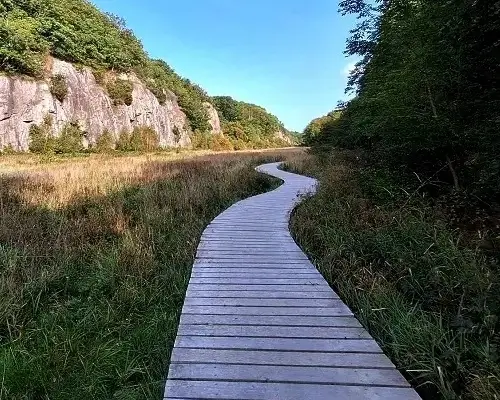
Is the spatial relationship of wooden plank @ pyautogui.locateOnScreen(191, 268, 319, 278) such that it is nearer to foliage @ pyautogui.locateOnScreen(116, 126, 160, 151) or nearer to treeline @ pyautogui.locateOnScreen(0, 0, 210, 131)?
treeline @ pyautogui.locateOnScreen(0, 0, 210, 131)

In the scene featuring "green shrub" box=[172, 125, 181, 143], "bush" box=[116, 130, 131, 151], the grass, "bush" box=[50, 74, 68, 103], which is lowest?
the grass

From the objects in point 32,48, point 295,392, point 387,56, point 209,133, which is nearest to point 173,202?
point 295,392

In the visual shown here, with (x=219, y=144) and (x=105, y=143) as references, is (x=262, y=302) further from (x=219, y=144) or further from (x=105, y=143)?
(x=219, y=144)

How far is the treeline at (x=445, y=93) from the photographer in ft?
14.5

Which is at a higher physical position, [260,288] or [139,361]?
A: [260,288]

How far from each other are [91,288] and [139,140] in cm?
3172

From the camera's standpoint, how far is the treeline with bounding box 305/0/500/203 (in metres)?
4.43

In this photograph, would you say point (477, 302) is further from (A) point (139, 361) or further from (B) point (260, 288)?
(A) point (139, 361)

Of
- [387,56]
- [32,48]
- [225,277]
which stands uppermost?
[32,48]

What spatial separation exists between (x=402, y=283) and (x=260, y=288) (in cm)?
141

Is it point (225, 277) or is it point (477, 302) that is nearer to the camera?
point (477, 302)

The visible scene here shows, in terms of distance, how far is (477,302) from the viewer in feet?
8.54

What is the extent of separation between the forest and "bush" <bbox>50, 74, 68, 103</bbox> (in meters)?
24.3

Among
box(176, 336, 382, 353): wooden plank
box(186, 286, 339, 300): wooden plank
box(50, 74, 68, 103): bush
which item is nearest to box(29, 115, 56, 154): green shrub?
box(50, 74, 68, 103): bush
